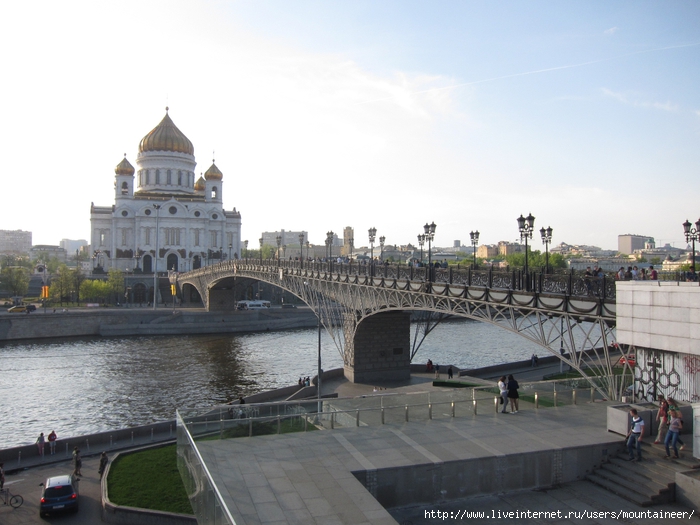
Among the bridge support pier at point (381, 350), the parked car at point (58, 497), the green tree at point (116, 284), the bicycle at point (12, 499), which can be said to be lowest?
the bicycle at point (12, 499)

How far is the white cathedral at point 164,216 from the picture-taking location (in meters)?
87.9

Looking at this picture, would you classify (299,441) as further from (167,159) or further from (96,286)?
(167,159)

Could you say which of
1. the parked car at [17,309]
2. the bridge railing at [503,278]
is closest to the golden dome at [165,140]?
the parked car at [17,309]

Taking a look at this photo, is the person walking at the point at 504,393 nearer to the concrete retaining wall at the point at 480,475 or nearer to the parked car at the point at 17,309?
the concrete retaining wall at the point at 480,475

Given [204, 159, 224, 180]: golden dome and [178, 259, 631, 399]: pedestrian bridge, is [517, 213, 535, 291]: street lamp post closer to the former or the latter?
[178, 259, 631, 399]: pedestrian bridge

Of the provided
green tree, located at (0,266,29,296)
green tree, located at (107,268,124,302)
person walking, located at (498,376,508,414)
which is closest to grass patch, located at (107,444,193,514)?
person walking, located at (498,376,508,414)

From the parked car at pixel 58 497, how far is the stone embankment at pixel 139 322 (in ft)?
138

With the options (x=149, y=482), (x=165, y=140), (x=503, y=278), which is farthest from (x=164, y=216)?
(x=503, y=278)

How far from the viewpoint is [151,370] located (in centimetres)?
3819

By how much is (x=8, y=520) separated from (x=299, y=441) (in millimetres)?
7952

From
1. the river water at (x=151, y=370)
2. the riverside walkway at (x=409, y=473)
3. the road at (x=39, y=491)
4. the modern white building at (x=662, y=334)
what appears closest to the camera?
the riverside walkway at (x=409, y=473)

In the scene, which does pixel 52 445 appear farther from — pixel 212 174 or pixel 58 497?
pixel 212 174

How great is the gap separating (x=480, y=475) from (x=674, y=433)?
145 inches

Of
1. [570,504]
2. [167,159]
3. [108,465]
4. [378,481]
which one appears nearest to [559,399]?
[570,504]
